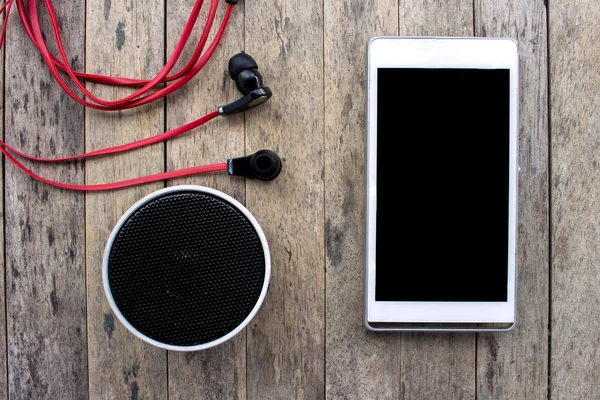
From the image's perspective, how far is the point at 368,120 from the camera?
1.60ft

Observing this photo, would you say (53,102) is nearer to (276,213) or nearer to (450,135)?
(276,213)

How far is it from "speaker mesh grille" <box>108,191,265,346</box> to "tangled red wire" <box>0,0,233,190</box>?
0.06 m

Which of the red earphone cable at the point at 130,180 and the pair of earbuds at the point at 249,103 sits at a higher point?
the pair of earbuds at the point at 249,103

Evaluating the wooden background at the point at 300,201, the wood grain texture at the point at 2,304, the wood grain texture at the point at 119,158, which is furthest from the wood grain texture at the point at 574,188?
the wood grain texture at the point at 2,304

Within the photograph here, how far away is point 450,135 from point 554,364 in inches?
11.2

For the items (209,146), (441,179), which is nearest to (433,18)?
(441,179)

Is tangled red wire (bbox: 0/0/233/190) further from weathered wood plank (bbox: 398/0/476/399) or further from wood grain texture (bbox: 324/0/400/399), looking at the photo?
weathered wood plank (bbox: 398/0/476/399)

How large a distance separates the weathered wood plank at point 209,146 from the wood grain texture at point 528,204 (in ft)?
0.89

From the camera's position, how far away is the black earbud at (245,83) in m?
0.47

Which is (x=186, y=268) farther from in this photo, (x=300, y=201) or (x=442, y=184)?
(x=442, y=184)

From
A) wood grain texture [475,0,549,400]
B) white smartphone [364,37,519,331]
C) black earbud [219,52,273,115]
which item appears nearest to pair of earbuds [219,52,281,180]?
black earbud [219,52,273,115]

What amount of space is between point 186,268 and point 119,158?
0.52 feet

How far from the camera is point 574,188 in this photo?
514mm

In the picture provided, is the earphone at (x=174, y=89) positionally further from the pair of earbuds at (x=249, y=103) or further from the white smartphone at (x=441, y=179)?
the white smartphone at (x=441, y=179)
